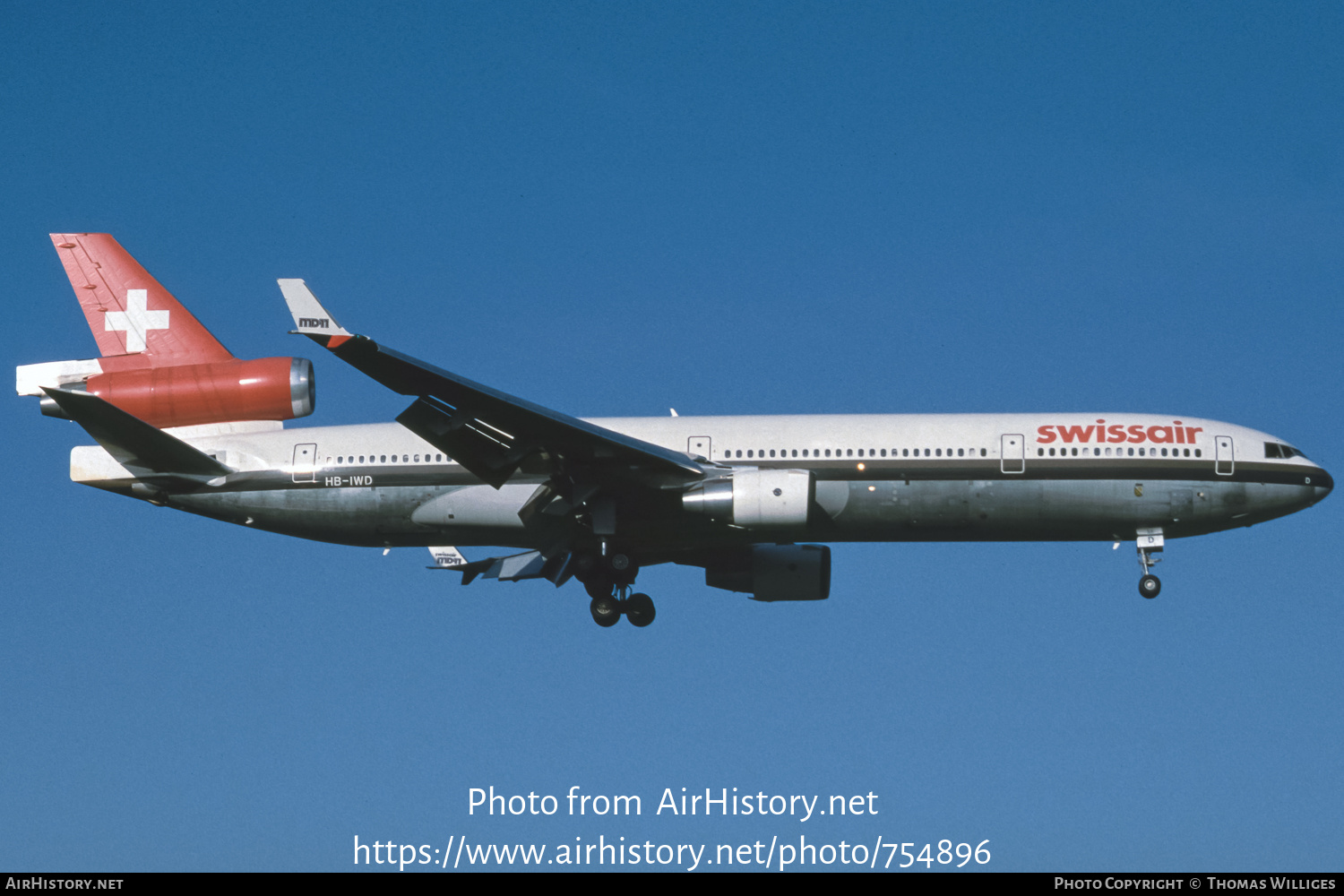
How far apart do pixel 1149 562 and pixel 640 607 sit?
10.8 meters

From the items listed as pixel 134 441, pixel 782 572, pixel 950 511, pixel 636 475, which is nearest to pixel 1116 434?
pixel 950 511

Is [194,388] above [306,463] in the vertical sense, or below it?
above

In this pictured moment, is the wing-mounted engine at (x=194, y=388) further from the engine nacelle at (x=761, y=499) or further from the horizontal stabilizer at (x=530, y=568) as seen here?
the engine nacelle at (x=761, y=499)

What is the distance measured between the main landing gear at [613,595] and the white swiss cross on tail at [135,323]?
11647 millimetres

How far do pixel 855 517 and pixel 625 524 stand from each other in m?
4.80

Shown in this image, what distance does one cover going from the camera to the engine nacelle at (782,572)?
1399 inches

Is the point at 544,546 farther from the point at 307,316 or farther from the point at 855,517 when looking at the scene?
the point at 307,316

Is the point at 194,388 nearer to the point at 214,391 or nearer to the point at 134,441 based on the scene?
the point at 214,391

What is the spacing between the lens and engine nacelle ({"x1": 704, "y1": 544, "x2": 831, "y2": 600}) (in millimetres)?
35531

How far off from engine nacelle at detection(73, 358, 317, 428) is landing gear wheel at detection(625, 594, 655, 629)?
7963 mm

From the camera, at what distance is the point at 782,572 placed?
117 feet

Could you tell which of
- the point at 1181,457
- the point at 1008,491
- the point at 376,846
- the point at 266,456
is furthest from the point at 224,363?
the point at 1181,457

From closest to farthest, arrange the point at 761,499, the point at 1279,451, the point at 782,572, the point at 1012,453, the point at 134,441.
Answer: the point at 761,499, the point at 1012,453, the point at 1279,451, the point at 134,441, the point at 782,572

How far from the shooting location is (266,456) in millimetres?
35031
